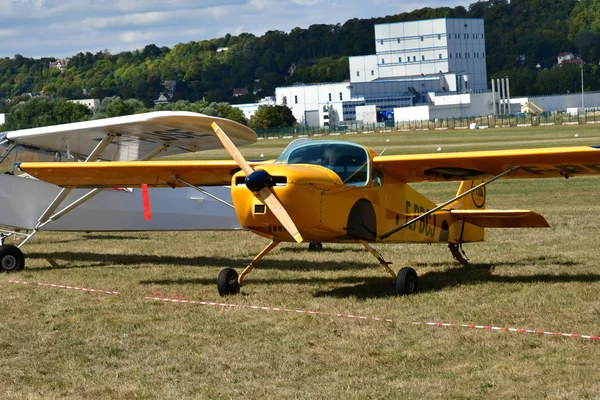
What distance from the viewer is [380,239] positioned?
1149cm

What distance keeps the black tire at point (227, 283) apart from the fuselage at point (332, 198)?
3.05ft

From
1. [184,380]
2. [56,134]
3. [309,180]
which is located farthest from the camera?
[56,134]

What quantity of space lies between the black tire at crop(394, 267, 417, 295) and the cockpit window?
1108 millimetres

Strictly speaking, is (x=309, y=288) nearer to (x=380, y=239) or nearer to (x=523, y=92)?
(x=380, y=239)

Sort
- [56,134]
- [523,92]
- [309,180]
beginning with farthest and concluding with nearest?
[523,92], [56,134], [309,180]

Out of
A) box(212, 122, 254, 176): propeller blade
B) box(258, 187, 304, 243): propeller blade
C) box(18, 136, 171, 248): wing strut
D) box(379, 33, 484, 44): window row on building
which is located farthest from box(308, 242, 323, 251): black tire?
box(379, 33, 484, 44): window row on building

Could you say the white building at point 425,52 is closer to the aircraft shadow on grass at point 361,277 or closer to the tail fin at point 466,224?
the aircraft shadow on grass at point 361,277

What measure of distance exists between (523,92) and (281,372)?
7499 inches

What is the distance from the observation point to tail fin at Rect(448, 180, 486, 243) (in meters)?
13.0

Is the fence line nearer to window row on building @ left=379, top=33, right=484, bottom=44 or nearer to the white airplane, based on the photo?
window row on building @ left=379, top=33, right=484, bottom=44

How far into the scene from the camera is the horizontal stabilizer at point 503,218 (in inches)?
474

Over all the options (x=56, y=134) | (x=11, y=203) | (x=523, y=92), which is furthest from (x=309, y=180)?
(x=523, y=92)

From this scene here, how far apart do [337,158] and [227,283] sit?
192 cm

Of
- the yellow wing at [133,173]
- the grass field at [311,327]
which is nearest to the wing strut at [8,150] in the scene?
the yellow wing at [133,173]
